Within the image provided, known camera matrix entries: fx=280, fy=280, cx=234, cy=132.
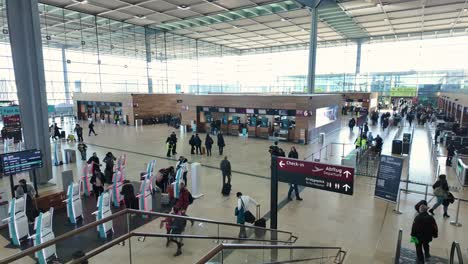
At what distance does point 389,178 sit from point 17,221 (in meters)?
10.1

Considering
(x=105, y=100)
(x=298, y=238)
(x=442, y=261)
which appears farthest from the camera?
(x=105, y=100)

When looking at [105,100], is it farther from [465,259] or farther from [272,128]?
[465,259]

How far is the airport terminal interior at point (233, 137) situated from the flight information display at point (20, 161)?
0.03m

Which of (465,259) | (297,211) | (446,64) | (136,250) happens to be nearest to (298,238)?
(297,211)

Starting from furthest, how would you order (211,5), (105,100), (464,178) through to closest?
1. (105,100)
2. (211,5)
3. (464,178)

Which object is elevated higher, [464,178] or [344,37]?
[344,37]

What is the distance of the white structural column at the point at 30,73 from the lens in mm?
9062

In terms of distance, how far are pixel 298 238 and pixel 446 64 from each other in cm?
4152

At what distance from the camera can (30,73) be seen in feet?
30.9

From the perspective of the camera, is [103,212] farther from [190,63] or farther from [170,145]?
[190,63]

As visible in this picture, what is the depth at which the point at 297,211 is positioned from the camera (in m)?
8.26

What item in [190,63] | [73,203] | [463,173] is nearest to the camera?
[73,203]

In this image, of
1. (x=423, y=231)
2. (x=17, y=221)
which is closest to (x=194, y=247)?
(x=17, y=221)

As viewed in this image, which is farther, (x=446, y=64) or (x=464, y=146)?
(x=446, y=64)
